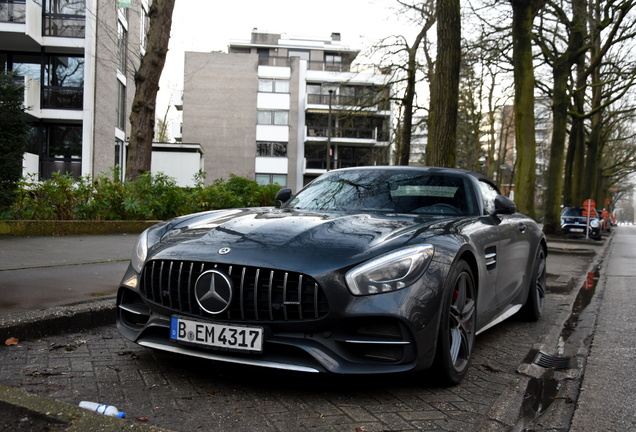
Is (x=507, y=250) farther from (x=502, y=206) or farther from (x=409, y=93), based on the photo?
(x=409, y=93)

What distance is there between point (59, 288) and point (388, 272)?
3557 mm

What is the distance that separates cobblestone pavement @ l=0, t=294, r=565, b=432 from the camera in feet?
9.18

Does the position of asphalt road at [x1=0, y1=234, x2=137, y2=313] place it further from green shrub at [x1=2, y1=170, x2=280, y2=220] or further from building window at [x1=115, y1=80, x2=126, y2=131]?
building window at [x1=115, y1=80, x2=126, y2=131]

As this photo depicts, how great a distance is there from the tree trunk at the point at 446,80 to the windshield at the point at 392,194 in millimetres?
6472

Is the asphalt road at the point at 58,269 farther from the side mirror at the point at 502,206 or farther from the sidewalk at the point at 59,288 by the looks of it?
the side mirror at the point at 502,206

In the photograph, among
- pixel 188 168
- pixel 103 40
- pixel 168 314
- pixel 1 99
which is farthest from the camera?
pixel 188 168

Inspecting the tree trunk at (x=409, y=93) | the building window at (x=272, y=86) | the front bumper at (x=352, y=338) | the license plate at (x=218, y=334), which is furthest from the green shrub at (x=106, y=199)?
the building window at (x=272, y=86)

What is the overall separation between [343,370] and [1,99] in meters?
8.51

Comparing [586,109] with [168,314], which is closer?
[168,314]

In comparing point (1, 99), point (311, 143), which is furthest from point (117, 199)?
point (311, 143)

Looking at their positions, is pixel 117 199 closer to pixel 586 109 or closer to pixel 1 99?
pixel 1 99

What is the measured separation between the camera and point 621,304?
23.4ft

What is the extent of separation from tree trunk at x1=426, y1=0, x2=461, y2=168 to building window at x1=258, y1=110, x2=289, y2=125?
139 feet

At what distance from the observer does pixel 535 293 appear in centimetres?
577
